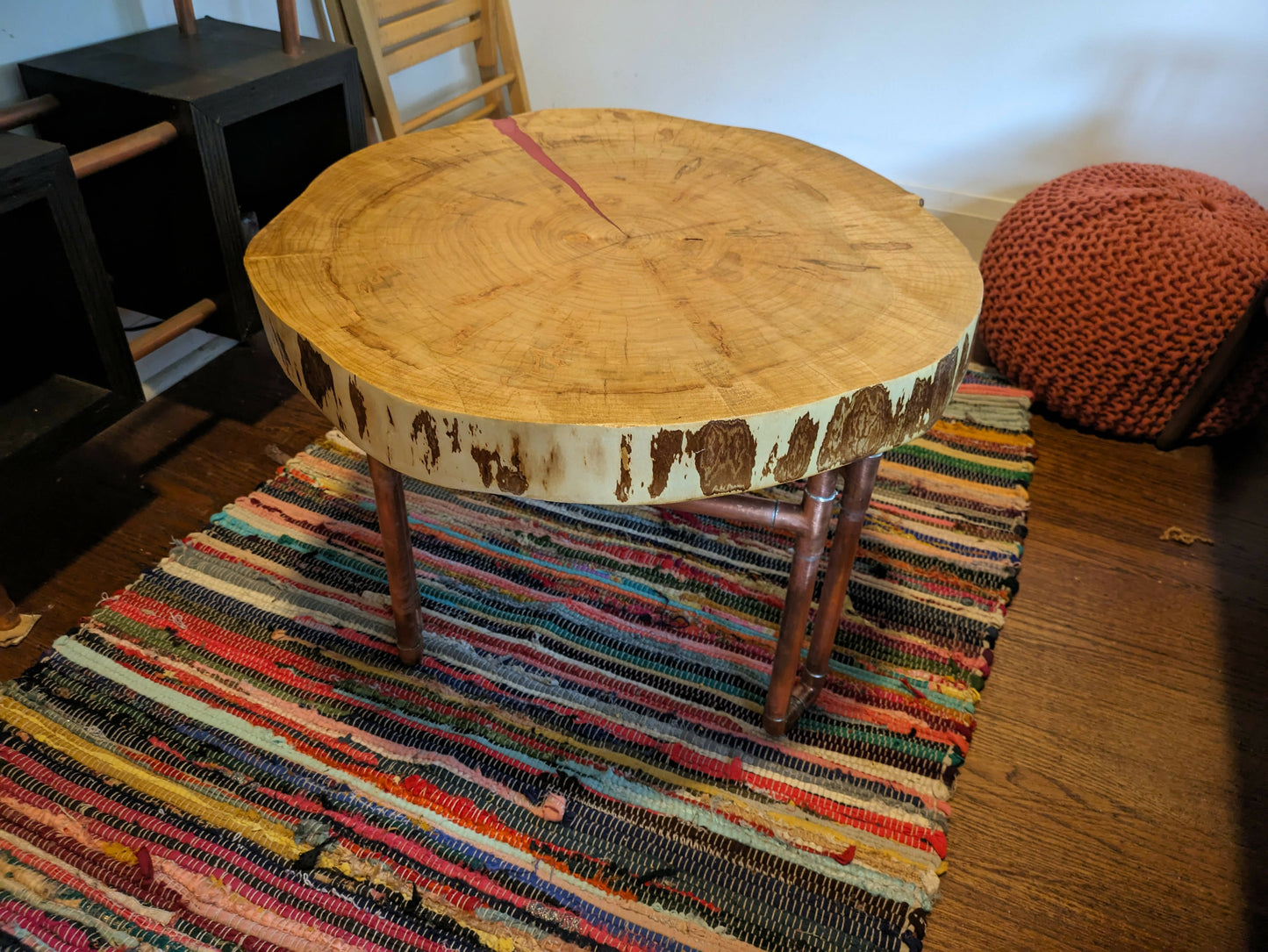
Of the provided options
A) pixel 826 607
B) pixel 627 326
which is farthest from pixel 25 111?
pixel 826 607

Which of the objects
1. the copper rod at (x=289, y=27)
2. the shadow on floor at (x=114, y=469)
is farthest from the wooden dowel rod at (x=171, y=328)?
the copper rod at (x=289, y=27)

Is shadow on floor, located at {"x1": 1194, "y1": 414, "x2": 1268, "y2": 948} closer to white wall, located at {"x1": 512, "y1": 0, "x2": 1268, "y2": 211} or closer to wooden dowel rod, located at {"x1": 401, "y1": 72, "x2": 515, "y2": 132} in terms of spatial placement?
white wall, located at {"x1": 512, "y1": 0, "x2": 1268, "y2": 211}

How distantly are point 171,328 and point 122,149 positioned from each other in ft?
0.98

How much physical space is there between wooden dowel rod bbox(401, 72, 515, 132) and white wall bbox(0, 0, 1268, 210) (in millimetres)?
128

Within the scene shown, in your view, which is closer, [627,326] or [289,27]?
[627,326]

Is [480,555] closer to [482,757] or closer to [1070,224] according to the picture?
[482,757]

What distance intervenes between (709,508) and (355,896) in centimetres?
56

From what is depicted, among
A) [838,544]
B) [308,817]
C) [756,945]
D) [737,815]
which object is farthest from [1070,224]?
[308,817]

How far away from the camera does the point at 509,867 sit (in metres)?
0.99

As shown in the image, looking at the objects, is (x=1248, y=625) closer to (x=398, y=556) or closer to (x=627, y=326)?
(x=627, y=326)

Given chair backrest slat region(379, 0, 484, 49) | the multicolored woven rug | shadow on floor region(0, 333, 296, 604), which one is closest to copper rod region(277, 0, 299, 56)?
chair backrest slat region(379, 0, 484, 49)

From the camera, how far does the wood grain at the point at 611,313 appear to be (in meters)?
0.78

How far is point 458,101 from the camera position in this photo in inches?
86.8

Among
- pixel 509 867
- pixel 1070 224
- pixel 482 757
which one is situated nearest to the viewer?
pixel 509 867
